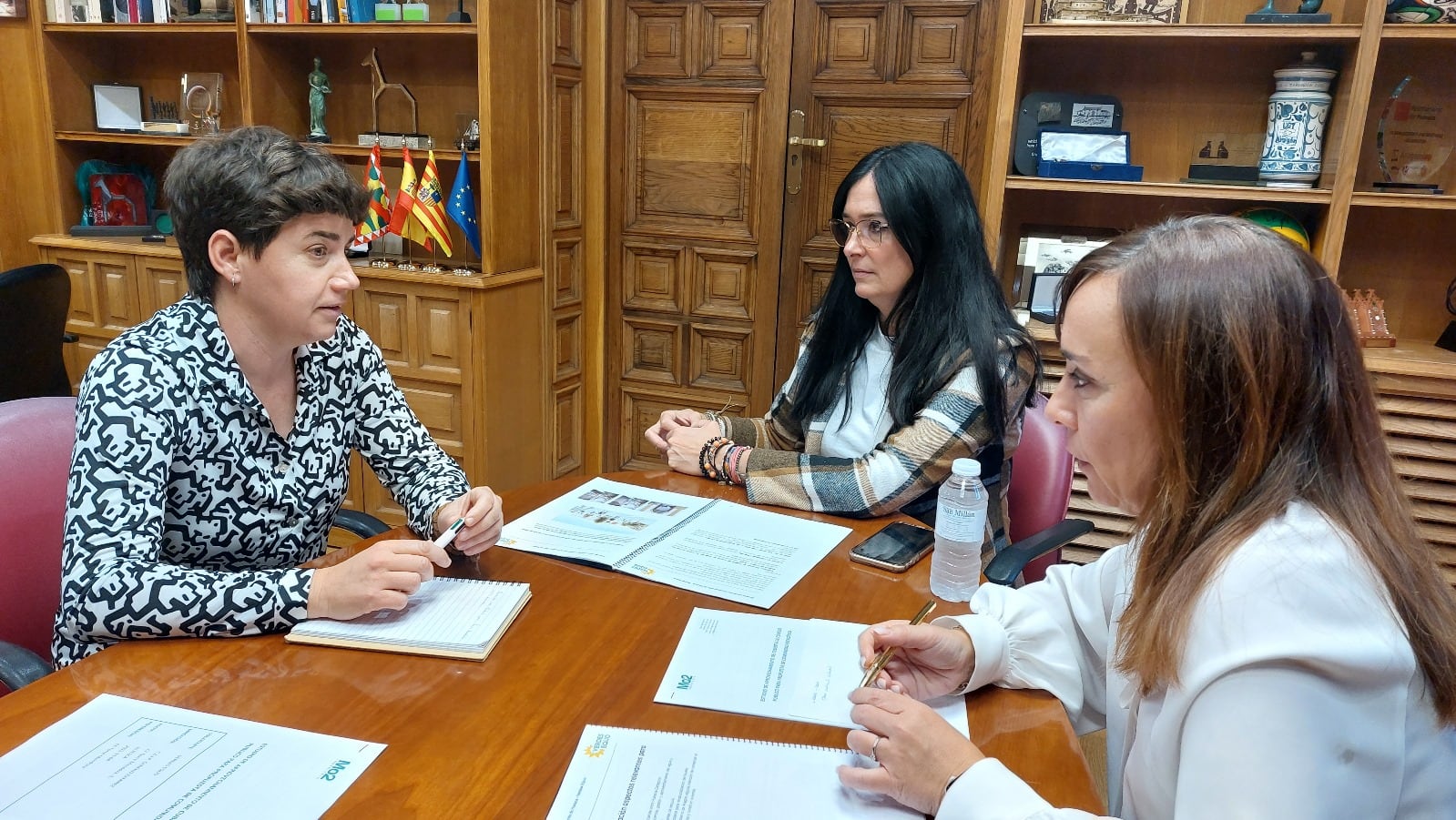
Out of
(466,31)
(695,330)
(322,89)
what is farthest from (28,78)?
(695,330)

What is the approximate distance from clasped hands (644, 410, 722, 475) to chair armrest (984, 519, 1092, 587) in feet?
1.83

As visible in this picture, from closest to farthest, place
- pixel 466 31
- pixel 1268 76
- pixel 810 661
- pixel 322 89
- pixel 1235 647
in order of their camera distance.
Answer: pixel 1235 647 → pixel 810 661 → pixel 1268 76 → pixel 466 31 → pixel 322 89

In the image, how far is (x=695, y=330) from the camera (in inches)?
144

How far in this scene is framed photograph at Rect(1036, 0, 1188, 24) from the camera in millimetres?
2686

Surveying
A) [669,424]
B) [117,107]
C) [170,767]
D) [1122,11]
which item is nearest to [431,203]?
[117,107]

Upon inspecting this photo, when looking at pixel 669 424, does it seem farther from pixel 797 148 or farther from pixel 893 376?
→ pixel 797 148

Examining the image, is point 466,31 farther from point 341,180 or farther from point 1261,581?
point 1261,581

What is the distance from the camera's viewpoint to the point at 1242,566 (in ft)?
2.38

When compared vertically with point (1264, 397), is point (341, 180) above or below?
above

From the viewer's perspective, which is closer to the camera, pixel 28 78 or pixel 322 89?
pixel 322 89

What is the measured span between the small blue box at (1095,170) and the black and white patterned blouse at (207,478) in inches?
81.0

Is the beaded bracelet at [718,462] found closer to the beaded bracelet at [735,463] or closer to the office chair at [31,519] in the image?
the beaded bracelet at [735,463]

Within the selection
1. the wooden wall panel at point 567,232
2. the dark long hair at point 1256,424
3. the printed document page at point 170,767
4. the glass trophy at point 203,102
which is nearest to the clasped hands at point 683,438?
the printed document page at point 170,767

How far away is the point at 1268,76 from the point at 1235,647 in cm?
269
